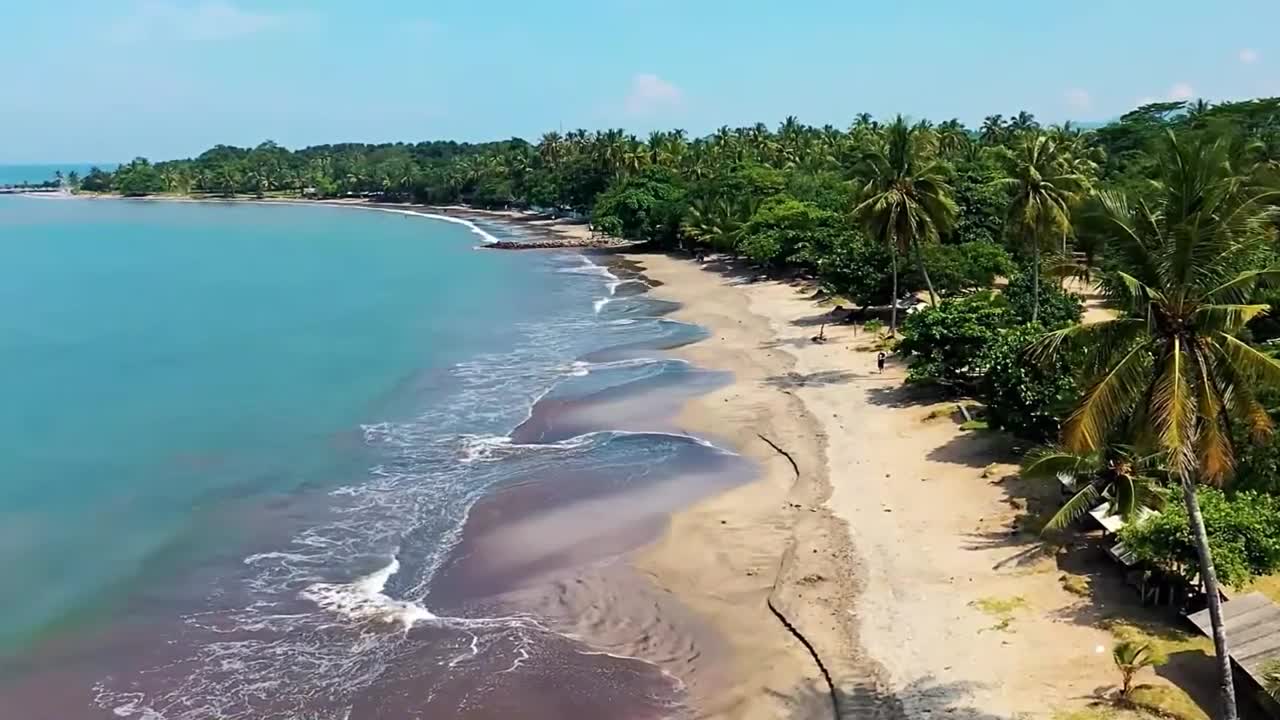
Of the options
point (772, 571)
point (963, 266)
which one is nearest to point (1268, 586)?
point (772, 571)

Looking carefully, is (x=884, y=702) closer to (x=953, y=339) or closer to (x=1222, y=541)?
(x=1222, y=541)

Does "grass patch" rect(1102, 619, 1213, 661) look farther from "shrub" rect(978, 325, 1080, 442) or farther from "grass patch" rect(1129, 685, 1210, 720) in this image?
"shrub" rect(978, 325, 1080, 442)

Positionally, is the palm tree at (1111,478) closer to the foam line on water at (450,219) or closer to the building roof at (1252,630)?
the building roof at (1252,630)

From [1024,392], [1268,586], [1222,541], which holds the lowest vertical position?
[1268,586]

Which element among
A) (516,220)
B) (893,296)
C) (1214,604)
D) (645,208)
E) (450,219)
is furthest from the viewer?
(450,219)

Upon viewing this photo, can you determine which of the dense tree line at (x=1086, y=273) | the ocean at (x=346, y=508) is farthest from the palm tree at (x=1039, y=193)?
the ocean at (x=346, y=508)

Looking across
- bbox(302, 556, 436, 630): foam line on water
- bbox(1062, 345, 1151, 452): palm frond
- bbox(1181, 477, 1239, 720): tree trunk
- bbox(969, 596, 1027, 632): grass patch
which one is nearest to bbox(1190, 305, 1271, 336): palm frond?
bbox(1062, 345, 1151, 452): palm frond
